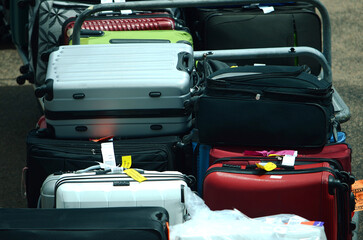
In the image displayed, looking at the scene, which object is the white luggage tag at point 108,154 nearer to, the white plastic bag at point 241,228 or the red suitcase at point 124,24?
Result: the white plastic bag at point 241,228

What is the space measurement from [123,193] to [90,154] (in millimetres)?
353

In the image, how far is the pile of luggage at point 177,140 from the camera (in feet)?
7.72

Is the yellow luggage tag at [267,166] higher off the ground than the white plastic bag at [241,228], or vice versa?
the yellow luggage tag at [267,166]

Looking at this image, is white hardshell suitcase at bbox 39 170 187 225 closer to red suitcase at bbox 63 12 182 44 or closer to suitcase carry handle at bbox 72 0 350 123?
suitcase carry handle at bbox 72 0 350 123

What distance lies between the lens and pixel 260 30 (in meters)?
4.02

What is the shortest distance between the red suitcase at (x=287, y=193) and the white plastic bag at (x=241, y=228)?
10 cm

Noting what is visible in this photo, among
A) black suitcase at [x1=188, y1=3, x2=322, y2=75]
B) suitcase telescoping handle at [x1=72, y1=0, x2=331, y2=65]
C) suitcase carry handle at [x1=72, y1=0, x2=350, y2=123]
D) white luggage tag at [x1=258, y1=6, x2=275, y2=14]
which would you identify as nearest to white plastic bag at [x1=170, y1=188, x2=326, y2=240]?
suitcase carry handle at [x1=72, y1=0, x2=350, y2=123]

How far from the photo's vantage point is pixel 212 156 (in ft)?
8.50

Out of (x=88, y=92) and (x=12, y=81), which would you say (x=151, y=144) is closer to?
(x=88, y=92)

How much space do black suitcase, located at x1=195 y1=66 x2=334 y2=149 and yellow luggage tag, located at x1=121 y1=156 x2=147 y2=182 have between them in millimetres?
301

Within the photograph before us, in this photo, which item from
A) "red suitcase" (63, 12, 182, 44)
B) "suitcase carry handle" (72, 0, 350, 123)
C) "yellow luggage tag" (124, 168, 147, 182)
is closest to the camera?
"yellow luggage tag" (124, 168, 147, 182)

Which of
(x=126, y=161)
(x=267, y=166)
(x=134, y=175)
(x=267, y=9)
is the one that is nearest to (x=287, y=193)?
(x=267, y=166)

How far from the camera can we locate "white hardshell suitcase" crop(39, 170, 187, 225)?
7.92 feet

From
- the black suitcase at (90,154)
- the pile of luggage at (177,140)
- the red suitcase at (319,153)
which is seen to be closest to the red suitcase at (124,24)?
the pile of luggage at (177,140)
